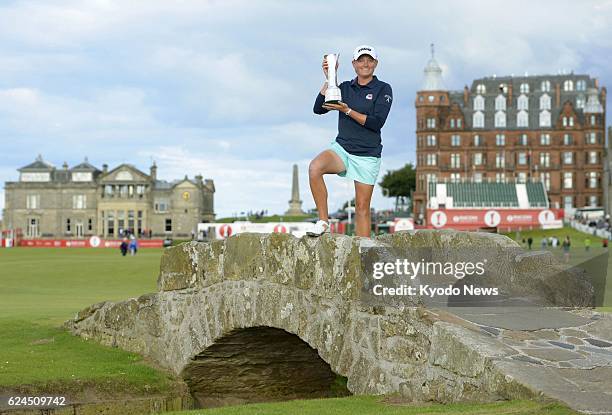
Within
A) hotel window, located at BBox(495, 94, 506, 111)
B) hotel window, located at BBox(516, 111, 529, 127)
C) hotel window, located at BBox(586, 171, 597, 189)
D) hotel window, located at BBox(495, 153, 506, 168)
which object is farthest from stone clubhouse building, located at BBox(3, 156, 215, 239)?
hotel window, located at BBox(586, 171, 597, 189)

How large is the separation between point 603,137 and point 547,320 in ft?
415

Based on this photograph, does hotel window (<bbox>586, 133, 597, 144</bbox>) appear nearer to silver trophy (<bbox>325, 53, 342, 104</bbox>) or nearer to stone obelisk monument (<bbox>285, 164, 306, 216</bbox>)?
stone obelisk monument (<bbox>285, 164, 306, 216</bbox>)

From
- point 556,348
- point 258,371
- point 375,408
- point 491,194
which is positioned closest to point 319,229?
point 375,408

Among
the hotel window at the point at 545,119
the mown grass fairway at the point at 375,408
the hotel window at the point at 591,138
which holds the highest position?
the hotel window at the point at 545,119

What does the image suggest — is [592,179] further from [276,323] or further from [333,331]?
[333,331]

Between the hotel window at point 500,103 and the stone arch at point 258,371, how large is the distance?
121 metres

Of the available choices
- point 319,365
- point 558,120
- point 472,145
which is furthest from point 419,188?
point 319,365

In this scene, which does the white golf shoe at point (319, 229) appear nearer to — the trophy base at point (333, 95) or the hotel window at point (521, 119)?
the trophy base at point (333, 95)

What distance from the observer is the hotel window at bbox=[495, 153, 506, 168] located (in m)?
130

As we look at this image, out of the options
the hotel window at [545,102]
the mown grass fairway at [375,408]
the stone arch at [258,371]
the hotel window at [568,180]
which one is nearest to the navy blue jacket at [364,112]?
the mown grass fairway at [375,408]

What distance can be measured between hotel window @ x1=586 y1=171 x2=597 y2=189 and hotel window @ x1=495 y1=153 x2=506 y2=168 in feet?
41.2

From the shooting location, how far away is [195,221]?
134750mm

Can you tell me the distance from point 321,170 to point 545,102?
416 ft

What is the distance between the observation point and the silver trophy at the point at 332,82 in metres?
9.24
